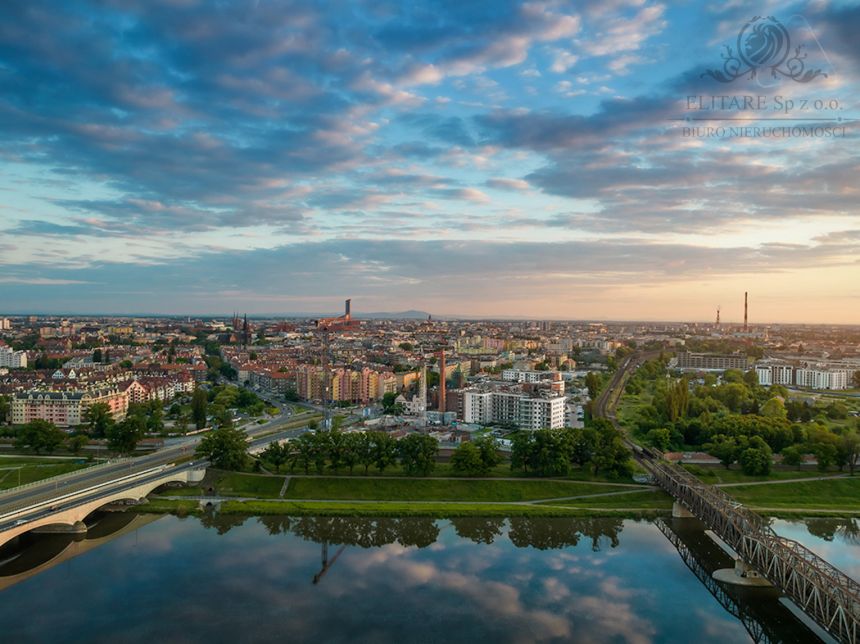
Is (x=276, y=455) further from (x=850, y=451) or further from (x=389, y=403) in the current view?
(x=850, y=451)

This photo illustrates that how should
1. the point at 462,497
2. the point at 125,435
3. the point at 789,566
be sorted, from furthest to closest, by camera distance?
the point at 125,435
the point at 462,497
the point at 789,566

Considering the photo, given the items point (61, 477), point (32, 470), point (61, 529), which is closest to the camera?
point (61, 529)

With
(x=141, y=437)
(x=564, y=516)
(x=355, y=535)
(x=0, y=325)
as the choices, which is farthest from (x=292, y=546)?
(x=0, y=325)

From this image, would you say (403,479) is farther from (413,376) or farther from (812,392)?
(812,392)

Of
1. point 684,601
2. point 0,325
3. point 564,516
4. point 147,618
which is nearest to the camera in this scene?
point 147,618

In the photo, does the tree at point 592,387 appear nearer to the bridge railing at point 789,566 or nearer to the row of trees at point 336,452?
the row of trees at point 336,452

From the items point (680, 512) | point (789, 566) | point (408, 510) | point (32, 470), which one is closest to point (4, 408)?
point (32, 470)

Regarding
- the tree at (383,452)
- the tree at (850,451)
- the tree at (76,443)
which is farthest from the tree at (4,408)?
the tree at (850,451)
